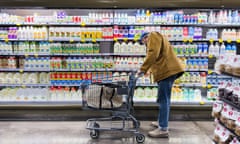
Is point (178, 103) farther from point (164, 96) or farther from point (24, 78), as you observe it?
point (24, 78)

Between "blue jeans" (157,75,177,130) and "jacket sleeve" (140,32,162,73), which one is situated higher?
"jacket sleeve" (140,32,162,73)

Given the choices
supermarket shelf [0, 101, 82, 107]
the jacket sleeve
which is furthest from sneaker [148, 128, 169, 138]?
supermarket shelf [0, 101, 82, 107]

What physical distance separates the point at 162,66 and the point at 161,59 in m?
0.11

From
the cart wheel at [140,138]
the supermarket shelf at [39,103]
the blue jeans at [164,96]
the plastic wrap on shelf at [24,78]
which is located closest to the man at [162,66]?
the blue jeans at [164,96]

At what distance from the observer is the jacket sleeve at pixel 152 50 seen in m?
3.82

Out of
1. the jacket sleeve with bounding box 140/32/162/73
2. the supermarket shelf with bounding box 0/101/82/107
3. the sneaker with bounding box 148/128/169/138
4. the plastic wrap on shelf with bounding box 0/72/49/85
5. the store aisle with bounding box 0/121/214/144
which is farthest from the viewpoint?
the plastic wrap on shelf with bounding box 0/72/49/85

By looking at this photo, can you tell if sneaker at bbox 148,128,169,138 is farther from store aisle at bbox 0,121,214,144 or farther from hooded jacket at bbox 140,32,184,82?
hooded jacket at bbox 140,32,184,82

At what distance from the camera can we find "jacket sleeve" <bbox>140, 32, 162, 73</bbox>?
12.5 feet

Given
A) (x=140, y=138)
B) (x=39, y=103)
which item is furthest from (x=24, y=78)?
(x=140, y=138)

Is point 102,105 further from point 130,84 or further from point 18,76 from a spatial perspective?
point 18,76

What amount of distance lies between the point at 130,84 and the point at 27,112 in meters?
2.28

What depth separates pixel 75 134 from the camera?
13.9 feet

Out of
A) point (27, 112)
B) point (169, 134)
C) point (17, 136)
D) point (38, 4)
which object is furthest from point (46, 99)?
point (169, 134)

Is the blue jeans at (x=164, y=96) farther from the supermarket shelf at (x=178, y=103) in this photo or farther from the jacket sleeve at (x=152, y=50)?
the supermarket shelf at (x=178, y=103)
